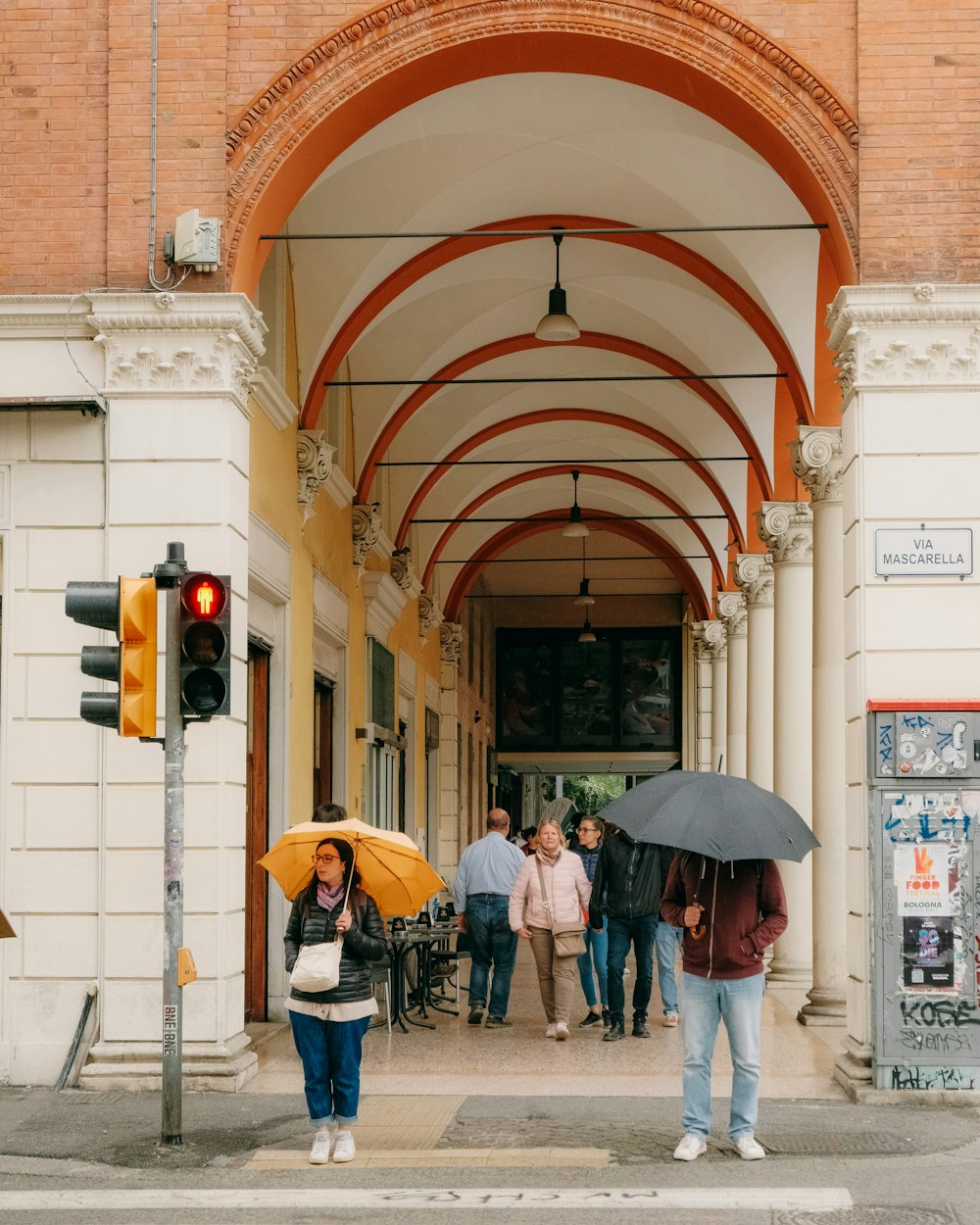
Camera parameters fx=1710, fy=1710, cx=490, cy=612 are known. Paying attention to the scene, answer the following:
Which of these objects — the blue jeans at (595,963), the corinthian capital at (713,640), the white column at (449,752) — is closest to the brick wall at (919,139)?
the blue jeans at (595,963)

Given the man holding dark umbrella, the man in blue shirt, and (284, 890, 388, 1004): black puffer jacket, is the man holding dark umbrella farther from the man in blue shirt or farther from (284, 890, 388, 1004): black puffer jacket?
the man in blue shirt

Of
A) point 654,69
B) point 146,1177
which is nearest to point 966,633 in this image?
point 654,69

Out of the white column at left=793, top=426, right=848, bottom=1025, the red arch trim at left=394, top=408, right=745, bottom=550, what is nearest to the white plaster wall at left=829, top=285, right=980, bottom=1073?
the white column at left=793, top=426, right=848, bottom=1025

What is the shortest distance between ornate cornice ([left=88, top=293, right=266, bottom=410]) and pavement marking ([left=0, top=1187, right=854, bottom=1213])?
4754mm

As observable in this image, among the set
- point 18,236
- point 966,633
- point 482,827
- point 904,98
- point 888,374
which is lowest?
point 482,827

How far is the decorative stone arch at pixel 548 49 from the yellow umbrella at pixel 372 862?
405 cm

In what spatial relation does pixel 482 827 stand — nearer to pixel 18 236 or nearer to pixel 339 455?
pixel 339 455

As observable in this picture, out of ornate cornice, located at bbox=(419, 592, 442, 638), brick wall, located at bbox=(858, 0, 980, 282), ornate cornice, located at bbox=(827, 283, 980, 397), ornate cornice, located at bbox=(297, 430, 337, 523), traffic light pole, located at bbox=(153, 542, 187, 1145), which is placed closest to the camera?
traffic light pole, located at bbox=(153, 542, 187, 1145)

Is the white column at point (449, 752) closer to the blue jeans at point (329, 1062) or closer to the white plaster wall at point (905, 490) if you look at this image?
the white plaster wall at point (905, 490)

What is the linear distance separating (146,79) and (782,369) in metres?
6.59

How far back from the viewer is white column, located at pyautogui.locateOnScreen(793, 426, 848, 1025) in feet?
42.3

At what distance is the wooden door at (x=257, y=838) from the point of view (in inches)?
511

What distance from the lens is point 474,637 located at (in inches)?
1388

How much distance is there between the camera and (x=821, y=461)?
13305 mm
